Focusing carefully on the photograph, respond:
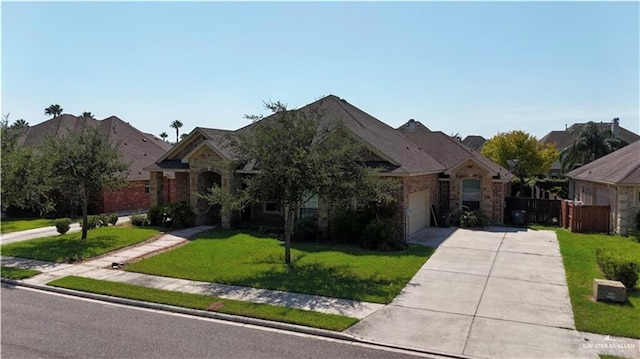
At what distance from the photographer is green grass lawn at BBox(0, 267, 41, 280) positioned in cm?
1346

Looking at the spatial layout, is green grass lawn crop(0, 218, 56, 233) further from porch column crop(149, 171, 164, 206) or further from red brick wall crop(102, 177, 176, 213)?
porch column crop(149, 171, 164, 206)

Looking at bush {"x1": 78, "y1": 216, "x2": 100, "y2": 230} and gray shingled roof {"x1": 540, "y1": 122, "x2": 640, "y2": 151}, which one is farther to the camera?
gray shingled roof {"x1": 540, "y1": 122, "x2": 640, "y2": 151}

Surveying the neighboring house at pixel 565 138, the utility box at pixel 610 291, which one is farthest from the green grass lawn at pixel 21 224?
the neighboring house at pixel 565 138

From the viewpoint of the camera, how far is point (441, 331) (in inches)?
354

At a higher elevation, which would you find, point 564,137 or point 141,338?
point 564,137

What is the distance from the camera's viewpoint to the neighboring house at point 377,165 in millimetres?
20828

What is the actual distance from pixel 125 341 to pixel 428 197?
58.7 ft

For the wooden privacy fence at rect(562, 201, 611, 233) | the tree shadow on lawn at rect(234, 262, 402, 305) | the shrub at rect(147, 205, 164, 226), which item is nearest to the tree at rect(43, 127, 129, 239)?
the shrub at rect(147, 205, 164, 226)

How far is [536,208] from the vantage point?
2516 cm

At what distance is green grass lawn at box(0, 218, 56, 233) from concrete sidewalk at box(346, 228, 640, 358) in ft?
68.6

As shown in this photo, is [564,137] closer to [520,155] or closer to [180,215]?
[520,155]

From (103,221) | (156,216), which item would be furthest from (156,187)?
(103,221)

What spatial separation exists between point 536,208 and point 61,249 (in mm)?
24064

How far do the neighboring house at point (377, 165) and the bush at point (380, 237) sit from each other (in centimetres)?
226
